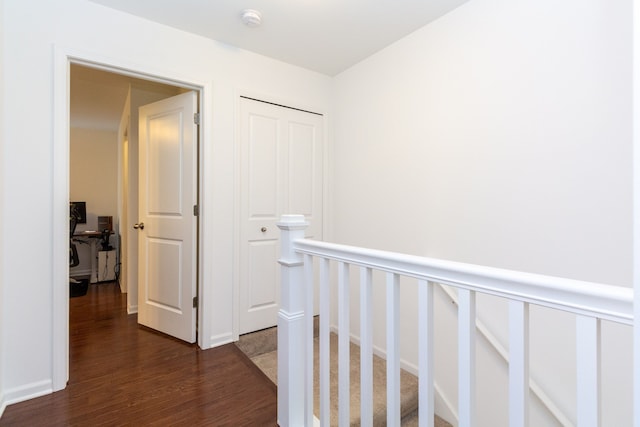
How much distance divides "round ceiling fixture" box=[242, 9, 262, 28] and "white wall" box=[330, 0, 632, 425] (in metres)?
1.02

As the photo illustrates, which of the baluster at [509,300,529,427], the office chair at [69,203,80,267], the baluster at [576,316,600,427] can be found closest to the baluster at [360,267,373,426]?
the baluster at [509,300,529,427]

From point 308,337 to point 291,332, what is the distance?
0.27 feet

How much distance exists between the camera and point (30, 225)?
5.69 feet

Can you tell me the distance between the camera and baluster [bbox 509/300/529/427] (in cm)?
69

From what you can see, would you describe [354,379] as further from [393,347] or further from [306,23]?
[306,23]

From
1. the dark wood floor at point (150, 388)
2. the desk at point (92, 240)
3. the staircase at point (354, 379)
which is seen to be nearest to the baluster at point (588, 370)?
the staircase at point (354, 379)

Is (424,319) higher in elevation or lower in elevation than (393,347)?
higher

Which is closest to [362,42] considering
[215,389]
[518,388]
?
[518,388]

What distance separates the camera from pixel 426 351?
0.87 meters

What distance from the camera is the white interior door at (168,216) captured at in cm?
239

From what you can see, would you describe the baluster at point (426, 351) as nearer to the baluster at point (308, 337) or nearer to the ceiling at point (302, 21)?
the baluster at point (308, 337)

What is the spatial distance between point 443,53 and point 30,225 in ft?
9.11

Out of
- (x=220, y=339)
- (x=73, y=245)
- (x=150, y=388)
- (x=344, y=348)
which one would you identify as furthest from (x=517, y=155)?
(x=73, y=245)

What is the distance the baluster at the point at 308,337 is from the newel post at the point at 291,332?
3 centimetres
